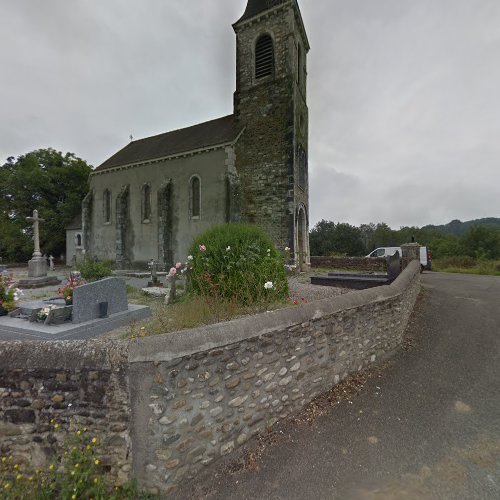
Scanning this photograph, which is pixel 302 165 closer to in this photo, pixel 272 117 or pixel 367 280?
pixel 272 117

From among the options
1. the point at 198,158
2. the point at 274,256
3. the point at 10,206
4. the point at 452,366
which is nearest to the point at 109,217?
the point at 198,158

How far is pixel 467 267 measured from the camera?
22.8m

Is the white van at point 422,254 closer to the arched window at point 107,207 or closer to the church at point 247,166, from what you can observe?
the church at point 247,166

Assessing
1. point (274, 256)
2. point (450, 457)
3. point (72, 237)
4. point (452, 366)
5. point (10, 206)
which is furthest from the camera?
point (10, 206)

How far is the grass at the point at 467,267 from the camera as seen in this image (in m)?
19.6

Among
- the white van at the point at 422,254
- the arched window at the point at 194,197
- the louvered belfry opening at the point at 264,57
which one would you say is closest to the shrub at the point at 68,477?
the arched window at the point at 194,197

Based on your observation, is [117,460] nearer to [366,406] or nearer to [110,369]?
[110,369]

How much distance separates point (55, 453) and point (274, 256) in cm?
454

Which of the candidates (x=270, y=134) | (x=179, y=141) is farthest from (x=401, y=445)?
(x=179, y=141)

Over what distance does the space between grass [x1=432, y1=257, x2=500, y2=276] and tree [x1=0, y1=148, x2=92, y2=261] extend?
3639 centimetres

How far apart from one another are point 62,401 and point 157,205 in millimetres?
15823

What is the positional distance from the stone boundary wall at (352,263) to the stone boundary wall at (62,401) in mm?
16616

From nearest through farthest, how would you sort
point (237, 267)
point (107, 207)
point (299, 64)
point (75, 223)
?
point (237, 267)
point (299, 64)
point (107, 207)
point (75, 223)

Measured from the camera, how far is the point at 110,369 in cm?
233
